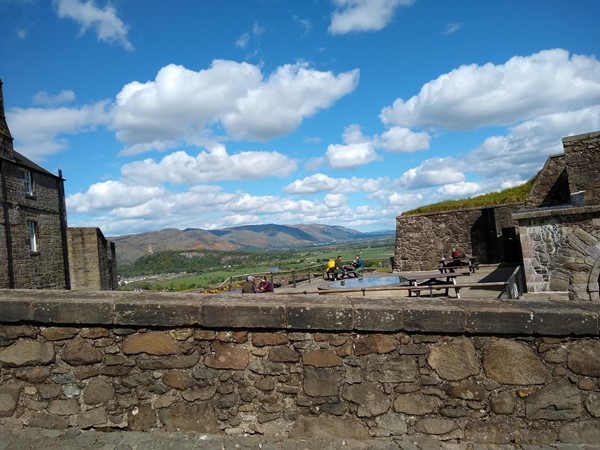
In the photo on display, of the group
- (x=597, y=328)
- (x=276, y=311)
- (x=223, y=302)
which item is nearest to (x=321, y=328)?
(x=276, y=311)

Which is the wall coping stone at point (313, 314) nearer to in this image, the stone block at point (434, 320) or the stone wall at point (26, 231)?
the stone block at point (434, 320)

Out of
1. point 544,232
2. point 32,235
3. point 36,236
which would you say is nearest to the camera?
point 544,232

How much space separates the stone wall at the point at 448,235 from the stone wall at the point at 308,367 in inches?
775

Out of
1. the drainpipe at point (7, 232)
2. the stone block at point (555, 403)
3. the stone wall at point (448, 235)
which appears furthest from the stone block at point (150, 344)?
the drainpipe at point (7, 232)

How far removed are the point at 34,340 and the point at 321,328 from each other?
93.3 inches

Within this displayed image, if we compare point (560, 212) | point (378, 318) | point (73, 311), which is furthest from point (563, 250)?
point (73, 311)

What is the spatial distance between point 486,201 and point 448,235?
293 cm

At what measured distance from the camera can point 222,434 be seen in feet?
11.1

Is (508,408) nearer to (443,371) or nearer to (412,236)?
(443,371)

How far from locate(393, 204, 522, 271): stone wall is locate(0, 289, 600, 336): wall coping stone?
19675mm

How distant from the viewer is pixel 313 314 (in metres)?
3.38

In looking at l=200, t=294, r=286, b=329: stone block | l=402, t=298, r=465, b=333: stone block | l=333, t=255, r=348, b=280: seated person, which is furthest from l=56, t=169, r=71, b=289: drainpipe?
l=402, t=298, r=465, b=333: stone block

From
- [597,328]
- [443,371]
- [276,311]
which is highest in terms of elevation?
[276,311]

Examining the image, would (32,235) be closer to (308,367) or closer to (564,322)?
(308,367)
